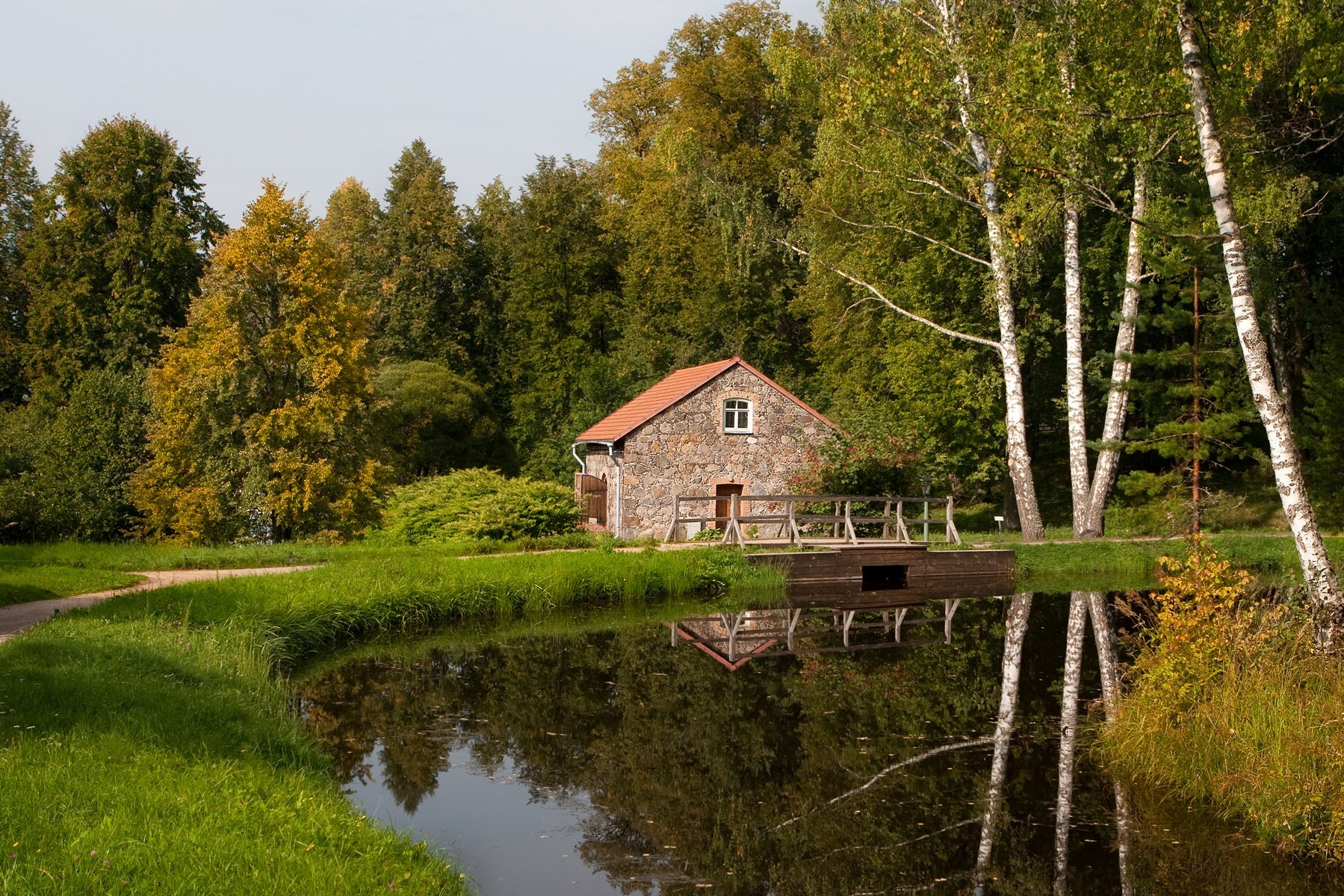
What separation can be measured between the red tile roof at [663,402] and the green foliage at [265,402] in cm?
549

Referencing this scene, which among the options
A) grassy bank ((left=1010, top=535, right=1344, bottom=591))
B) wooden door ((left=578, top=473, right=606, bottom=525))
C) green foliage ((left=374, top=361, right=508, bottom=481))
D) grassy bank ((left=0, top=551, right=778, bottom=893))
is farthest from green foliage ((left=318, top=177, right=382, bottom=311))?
grassy bank ((left=0, top=551, right=778, bottom=893))

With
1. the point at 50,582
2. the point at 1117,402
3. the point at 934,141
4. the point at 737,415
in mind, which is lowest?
the point at 50,582

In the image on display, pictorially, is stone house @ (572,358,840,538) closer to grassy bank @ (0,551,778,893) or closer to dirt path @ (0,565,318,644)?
dirt path @ (0,565,318,644)

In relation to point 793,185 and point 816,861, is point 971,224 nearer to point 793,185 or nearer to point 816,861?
point 793,185

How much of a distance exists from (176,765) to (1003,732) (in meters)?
6.64

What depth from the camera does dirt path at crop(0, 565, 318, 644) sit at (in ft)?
37.6

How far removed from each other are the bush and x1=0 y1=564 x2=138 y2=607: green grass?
6.53m

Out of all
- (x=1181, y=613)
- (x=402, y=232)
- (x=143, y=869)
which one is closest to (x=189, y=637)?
(x=143, y=869)

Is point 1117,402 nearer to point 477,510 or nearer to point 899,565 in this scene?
point 899,565

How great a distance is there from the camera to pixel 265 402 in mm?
24562

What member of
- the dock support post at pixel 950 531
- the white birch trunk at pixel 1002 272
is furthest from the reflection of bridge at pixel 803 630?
the white birch trunk at pixel 1002 272

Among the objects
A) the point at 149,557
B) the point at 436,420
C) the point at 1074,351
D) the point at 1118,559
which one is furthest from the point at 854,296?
A: the point at 149,557

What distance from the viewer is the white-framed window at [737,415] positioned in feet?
84.4

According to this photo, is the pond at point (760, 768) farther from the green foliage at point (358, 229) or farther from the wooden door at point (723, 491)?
the green foliage at point (358, 229)
